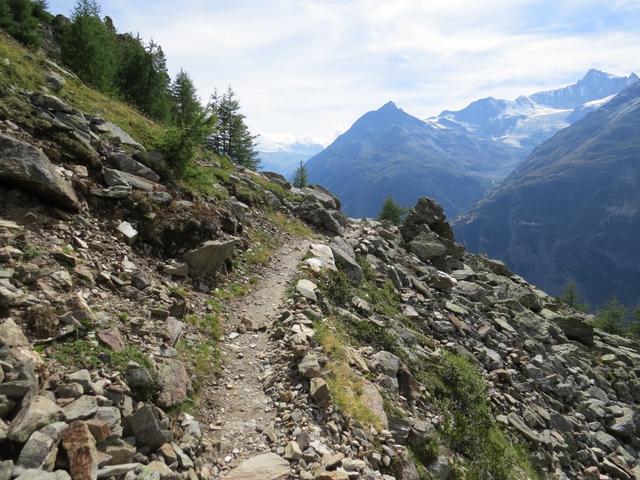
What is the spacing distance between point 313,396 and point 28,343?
714 centimetres

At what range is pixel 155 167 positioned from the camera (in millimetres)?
20016

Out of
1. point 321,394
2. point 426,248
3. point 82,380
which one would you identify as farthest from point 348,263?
point 82,380

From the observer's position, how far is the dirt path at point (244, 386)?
10.3m

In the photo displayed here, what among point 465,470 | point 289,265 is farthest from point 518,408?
point 289,265

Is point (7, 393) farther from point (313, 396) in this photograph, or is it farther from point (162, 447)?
point (313, 396)

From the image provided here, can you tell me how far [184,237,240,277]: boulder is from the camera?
17.2 meters

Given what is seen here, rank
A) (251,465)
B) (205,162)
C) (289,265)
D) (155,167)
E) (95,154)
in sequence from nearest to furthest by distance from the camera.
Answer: (251,465)
(95,154)
(155,167)
(289,265)
(205,162)

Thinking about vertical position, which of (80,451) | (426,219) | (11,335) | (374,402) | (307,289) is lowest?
(374,402)

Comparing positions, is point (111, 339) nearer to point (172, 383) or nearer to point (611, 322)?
point (172, 383)

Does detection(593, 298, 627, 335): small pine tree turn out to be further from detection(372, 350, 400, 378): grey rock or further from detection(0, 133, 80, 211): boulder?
detection(0, 133, 80, 211): boulder

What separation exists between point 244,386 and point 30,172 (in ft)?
31.9

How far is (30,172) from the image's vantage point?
12961 millimetres

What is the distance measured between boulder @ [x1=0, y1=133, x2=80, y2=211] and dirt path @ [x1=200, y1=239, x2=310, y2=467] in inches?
294

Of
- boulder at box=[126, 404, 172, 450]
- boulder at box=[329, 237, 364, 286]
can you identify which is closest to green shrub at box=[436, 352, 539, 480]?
boulder at box=[329, 237, 364, 286]
